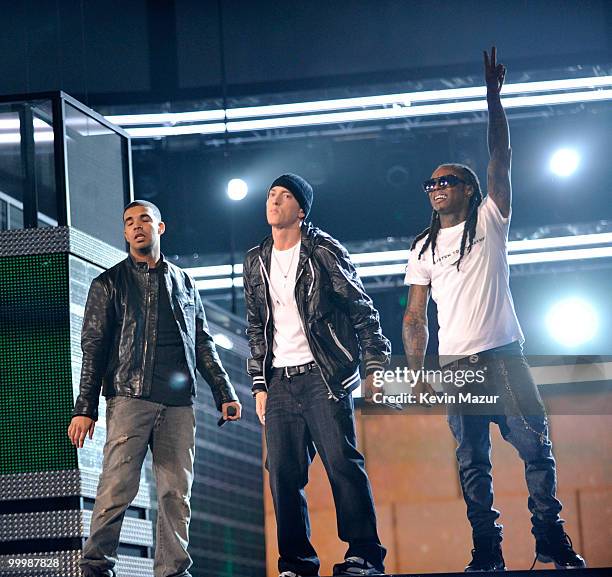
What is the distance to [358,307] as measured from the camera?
465 cm

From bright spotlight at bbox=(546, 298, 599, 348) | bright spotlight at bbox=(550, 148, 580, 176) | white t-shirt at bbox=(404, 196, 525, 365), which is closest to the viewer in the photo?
white t-shirt at bbox=(404, 196, 525, 365)

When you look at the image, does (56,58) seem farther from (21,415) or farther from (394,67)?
(21,415)

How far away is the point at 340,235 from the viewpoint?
30.0 ft

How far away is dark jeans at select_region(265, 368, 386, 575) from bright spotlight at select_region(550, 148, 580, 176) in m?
4.87

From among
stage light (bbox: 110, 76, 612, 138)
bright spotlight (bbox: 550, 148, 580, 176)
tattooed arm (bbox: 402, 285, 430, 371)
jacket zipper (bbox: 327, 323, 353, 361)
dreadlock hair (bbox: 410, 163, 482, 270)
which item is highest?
stage light (bbox: 110, 76, 612, 138)

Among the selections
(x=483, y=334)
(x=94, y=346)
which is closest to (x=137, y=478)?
(x=94, y=346)

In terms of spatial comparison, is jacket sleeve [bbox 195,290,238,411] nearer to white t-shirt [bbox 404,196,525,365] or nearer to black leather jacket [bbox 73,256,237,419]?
black leather jacket [bbox 73,256,237,419]

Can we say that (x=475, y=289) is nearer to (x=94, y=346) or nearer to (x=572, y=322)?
(x=94, y=346)

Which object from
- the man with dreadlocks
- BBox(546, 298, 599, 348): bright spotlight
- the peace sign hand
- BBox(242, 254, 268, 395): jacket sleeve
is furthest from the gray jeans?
BBox(546, 298, 599, 348): bright spotlight

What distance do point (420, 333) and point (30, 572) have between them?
6.22 feet

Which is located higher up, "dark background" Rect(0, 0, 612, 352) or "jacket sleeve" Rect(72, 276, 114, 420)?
"dark background" Rect(0, 0, 612, 352)

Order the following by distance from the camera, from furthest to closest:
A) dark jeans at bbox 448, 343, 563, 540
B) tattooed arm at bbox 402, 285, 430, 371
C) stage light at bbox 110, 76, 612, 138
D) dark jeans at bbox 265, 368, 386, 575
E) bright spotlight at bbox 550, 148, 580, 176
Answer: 1. bright spotlight at bbox 550, 148, 580, 176
2. stage light at bbox 110, 76, 612, 138
3. tattooed arm at bbox 402, 285, 430, 371
4. dark jeans at bbox 448, 343, 563, 540
5. dark jeans at bbox 265, 368, 386, 575

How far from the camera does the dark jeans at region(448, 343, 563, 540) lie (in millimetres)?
4680

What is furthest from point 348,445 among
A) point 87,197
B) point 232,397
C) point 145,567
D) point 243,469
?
point 243,469
